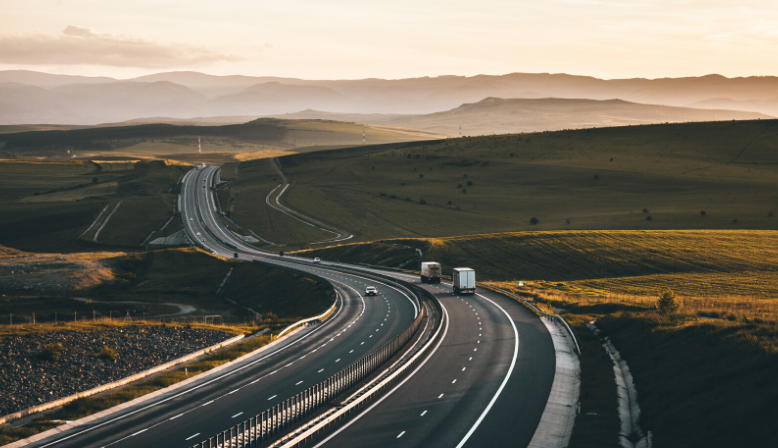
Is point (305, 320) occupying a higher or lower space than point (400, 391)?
lower

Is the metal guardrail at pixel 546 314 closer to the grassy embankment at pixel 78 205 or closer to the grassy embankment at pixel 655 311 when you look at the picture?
the grassy embankment at pixel 655 311

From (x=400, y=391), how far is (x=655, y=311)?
22.3 meters

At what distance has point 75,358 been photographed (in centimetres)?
3738

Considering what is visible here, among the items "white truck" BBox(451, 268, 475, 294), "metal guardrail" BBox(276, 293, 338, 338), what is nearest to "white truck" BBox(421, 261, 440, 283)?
"white truck" BBox(451, 268, 475, 294)

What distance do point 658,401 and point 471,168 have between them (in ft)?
469

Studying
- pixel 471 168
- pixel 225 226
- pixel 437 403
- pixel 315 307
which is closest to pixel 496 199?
pixel 471 168

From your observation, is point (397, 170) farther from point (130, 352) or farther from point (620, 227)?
point (130, 352)

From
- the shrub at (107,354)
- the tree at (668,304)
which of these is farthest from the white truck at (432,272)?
the shrub at (107,354)

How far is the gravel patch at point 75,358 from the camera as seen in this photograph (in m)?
32.6

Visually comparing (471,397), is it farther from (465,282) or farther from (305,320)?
(465,282)

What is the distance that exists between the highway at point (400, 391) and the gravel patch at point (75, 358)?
5.03 m

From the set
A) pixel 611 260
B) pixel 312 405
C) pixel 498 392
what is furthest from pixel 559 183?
pixel 312 405

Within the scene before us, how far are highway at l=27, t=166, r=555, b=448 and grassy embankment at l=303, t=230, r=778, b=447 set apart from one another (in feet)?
11.0

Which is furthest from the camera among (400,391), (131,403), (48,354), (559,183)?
(559,183)
